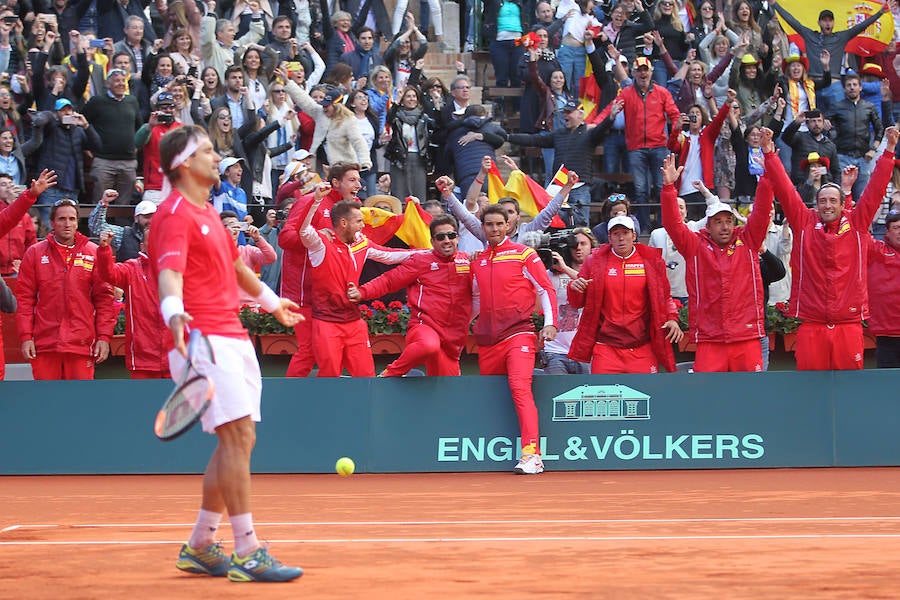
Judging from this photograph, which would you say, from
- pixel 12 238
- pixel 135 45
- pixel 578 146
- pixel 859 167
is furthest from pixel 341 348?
pixel 859 167

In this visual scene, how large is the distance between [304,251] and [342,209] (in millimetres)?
588

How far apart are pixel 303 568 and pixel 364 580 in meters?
0.53

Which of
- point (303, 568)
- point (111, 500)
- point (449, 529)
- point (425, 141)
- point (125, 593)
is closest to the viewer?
point (125, 593)

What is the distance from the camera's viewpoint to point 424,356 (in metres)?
12.3

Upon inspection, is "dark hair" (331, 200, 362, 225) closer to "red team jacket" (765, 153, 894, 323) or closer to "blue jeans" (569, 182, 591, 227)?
"red team jacket" (765, 153, 894, 323)

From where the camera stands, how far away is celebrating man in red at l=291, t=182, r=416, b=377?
40.6 feet

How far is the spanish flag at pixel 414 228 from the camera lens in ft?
50.6

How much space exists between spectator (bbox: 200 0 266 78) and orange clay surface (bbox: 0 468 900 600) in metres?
7.55

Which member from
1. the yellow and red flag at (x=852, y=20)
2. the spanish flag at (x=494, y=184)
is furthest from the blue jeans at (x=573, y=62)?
the yellow and red flag at (x=852, y=20)

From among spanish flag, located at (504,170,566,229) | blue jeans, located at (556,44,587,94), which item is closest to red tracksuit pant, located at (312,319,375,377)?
spanish flag, located at (504,170,566,229)

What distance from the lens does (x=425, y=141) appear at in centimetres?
1734

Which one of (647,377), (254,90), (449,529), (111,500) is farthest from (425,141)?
(449,529)

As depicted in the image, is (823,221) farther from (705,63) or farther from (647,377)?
(705,63)

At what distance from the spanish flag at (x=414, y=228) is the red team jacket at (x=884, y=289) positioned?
199 inches
